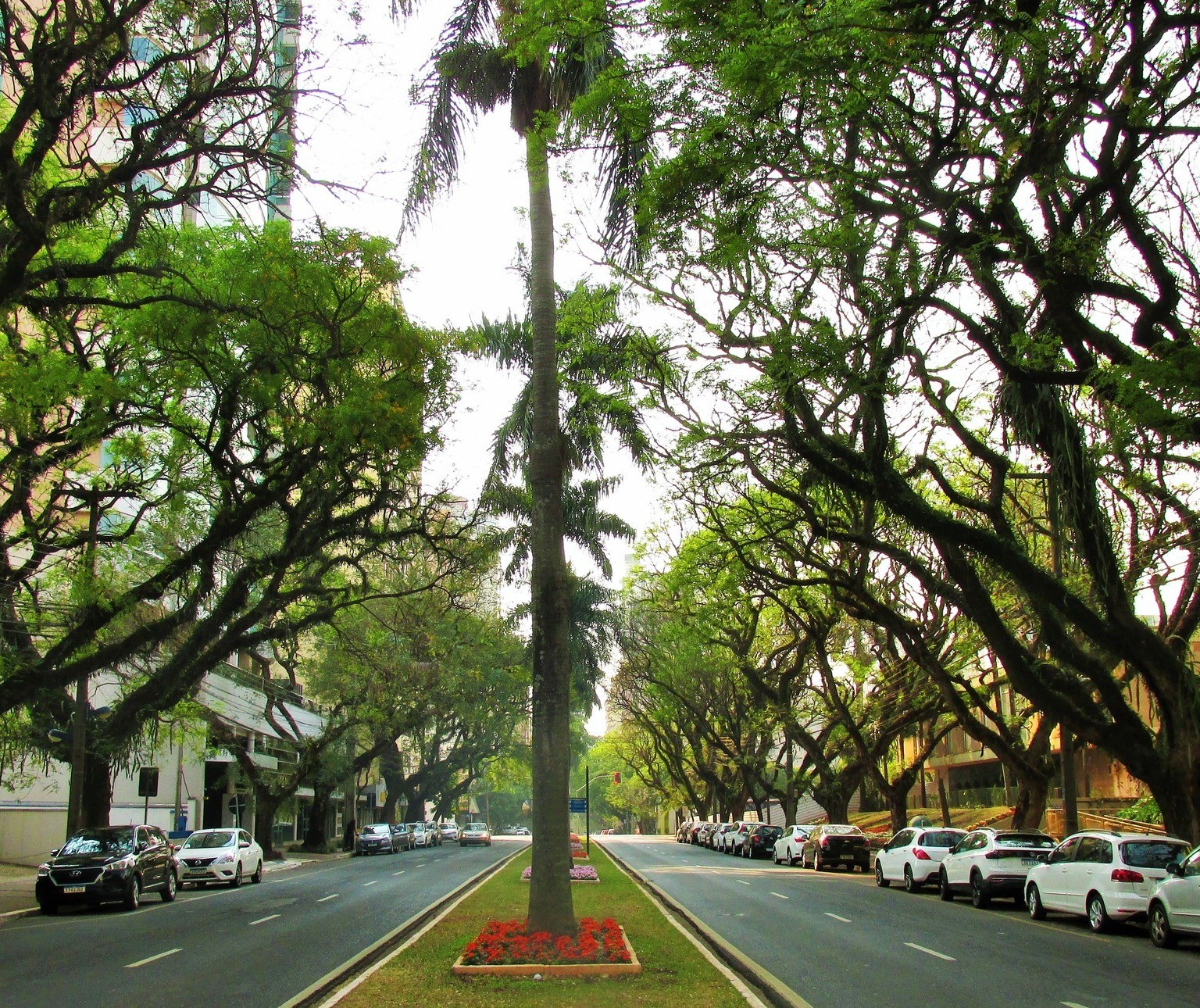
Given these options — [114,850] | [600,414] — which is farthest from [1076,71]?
[114,850]

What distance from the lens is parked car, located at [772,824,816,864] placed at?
38.4 meters

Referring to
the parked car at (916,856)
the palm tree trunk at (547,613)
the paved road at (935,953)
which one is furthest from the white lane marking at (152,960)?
the parked car at (916,856)

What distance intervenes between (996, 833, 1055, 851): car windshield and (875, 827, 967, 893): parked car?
273cm

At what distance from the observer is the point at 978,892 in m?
20.7

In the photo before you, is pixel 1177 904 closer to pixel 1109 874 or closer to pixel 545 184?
pixel 1109 874

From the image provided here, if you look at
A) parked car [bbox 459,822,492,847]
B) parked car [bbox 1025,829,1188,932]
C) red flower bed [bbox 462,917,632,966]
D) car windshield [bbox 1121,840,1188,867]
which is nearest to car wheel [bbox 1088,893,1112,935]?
parked car [bbox 1025,829,1188,932]

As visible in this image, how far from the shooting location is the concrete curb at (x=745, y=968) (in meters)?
9.77

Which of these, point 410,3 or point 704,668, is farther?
point 704,668

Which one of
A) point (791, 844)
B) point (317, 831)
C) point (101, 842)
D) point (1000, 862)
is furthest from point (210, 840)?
point (317, 831)

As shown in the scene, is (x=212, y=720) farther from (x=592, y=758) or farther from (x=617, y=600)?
(x=592, y=758)

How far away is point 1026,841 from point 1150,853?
5633 millimetres

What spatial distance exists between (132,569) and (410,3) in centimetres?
1572

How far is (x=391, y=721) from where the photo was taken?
134ft

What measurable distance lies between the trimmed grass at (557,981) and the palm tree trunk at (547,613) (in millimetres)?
1208
